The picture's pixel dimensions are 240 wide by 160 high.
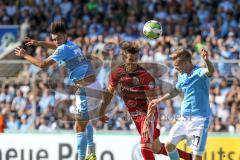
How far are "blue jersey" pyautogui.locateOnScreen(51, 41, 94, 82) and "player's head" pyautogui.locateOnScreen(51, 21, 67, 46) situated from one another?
11 centimetres

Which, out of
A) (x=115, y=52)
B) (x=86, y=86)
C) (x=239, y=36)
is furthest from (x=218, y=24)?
(x=86, y=86)

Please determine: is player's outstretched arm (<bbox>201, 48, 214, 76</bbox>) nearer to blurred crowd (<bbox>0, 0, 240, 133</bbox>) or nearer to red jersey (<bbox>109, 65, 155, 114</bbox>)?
red jersey (<bbox>109, 65, 155, 114</bbox>)

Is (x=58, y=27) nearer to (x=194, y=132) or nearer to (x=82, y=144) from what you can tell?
(x=82, y=144)

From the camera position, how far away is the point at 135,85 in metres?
14.0

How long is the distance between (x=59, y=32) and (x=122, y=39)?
28.3 feet

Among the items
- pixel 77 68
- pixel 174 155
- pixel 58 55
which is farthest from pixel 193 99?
pixel 58 55

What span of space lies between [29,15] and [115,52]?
7788mm

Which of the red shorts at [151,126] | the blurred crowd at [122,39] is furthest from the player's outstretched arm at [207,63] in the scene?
the blurred crowd at [122,39]

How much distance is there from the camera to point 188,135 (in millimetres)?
13680

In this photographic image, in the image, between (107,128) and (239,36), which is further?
(239,36)

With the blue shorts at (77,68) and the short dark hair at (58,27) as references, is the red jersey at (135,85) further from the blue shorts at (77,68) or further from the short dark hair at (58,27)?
the short dark hair at (58,27)

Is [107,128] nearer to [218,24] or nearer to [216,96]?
[216,96]

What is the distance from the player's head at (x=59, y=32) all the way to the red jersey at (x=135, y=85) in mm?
1102

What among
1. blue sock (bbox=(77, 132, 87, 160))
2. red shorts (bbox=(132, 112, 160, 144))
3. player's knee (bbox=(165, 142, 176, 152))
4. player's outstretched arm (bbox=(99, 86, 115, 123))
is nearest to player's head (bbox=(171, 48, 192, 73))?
red shorts (bbox=(132, 112, 160, 144))
